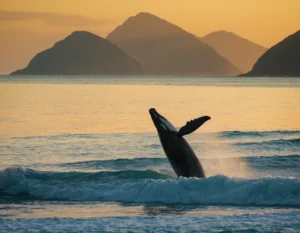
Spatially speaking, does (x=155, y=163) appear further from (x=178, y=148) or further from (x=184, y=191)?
(x=178, y=148)

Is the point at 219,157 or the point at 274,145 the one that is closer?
the point at 219,157

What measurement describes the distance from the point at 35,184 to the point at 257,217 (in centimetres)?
1034

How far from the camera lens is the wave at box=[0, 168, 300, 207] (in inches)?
914

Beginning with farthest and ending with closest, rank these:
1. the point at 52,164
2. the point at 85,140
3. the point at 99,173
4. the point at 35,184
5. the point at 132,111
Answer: the point at 132,111, the point at 85,140, the point at 52,164, the point at 99,173, the point at 35,184

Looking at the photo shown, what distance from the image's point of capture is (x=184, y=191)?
2380 centimetres

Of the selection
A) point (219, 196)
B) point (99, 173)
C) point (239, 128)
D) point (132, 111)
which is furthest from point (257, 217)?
point (132, 111)

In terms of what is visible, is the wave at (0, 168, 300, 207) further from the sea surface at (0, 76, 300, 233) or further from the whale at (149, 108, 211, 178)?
the whale at (149, 108, 211, 178)

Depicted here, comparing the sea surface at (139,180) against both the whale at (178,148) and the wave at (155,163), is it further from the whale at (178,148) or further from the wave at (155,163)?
the whale at (178,148)

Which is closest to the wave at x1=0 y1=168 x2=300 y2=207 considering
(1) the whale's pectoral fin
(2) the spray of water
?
(1) the whale's pectoral fin

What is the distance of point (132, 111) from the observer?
72312 millimetres

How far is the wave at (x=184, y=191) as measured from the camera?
76.1 ft

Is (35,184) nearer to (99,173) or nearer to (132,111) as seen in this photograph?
(99,173)

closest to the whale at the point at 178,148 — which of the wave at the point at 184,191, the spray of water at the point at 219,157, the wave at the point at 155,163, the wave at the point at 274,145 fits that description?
the wave at the point at 184,191

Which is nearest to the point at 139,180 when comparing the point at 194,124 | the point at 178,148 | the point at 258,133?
the point at 178,148
